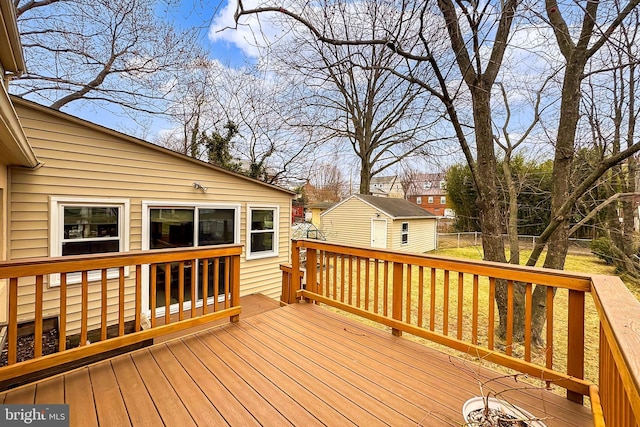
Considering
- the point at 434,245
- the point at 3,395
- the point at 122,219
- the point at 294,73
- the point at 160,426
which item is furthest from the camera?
the point at 434,245

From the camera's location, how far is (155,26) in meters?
8.54

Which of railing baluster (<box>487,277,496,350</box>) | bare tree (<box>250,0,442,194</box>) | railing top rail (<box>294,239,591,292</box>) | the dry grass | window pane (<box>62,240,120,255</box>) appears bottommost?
the dry grass

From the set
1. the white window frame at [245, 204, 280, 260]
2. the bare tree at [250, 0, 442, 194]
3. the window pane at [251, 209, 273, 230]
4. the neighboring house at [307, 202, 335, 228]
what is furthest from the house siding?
the neighboring house at [307, 202, 335, 228]

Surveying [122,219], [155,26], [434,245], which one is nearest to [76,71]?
[155,26]

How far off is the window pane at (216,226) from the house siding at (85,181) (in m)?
0.23

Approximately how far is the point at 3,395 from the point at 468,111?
993cm

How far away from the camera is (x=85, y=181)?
4406mm

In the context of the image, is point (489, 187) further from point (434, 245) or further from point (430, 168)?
point (434, 245)

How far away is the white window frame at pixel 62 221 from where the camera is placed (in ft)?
13.5

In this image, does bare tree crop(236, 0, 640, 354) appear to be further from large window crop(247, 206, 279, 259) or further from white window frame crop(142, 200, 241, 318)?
large window crop(247, 206, 279, 259)

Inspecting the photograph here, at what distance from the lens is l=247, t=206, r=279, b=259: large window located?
20.8ft

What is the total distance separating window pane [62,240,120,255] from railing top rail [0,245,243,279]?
265 cm

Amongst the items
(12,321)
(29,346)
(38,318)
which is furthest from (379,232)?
(12,321)

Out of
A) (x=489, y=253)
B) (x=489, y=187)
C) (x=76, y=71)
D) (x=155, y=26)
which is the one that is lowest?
(x=489, y=253)
